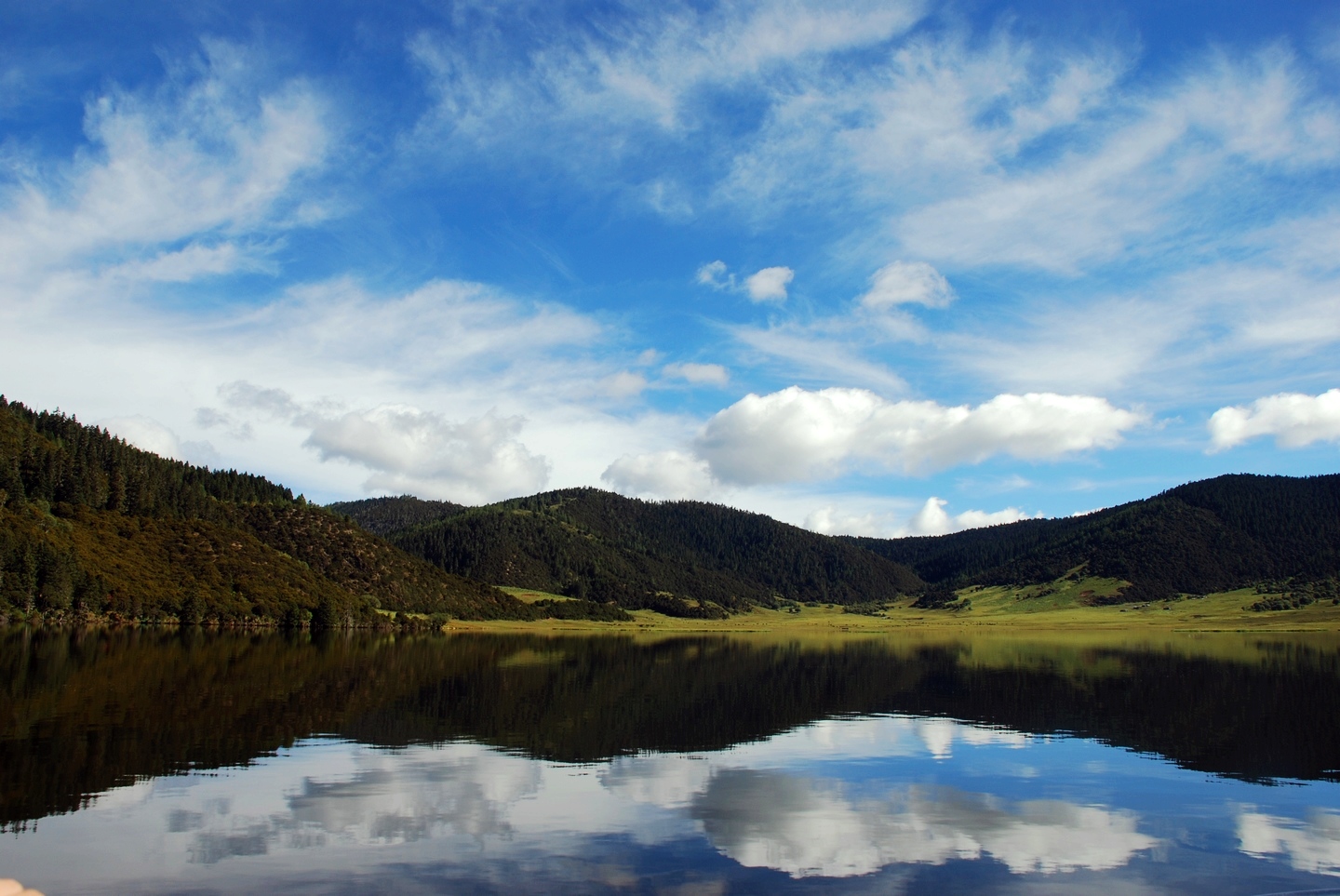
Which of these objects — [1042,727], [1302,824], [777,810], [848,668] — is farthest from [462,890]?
[848,668]

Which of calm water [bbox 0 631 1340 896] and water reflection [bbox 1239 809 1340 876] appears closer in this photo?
calm water [bbox 0 631 1340 896]

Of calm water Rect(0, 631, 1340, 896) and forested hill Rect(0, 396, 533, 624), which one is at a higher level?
forested hill Rect(0, 396, 533, 624)

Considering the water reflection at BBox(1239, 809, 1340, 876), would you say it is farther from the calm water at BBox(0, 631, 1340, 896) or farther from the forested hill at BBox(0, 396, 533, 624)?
the forested hill at BBox(0, 396, 533, 624)

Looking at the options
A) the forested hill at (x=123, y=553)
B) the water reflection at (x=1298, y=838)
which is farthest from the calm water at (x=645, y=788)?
the forested hill at (x=123, y=553)

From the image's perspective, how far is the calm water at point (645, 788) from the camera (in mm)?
19578

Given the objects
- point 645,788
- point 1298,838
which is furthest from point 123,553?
point 1298,838

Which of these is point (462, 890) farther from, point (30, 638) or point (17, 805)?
point (30, 638)

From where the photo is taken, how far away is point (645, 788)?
93.9ft

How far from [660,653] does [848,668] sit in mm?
32806

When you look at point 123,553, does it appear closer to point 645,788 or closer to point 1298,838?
point 645,788

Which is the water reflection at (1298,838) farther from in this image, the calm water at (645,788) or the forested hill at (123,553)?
the forested hill at (123,553)

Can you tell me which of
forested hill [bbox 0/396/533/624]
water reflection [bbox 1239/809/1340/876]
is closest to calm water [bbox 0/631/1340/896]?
water reflection [bbox 1239/809/1340/876]

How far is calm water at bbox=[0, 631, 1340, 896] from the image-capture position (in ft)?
64.2

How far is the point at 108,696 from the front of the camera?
151 feet
